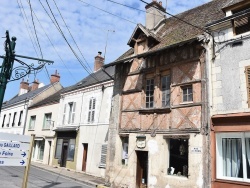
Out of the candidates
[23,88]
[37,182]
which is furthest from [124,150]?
[23,88]

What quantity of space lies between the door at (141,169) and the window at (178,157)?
138 cm

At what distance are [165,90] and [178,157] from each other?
2780mm

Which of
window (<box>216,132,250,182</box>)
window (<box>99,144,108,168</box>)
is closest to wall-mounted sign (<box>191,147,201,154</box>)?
window (<box>216,132,250,182</box>)

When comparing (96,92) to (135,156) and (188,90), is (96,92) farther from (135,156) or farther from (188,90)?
(188,90)

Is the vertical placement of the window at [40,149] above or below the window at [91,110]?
below

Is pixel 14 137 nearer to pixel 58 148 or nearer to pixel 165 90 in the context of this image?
pixel 165 90

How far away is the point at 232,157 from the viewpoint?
8211 mm

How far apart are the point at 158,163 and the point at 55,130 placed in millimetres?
11879

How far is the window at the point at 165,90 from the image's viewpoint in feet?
34.4

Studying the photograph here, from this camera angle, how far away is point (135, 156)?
11008 mm

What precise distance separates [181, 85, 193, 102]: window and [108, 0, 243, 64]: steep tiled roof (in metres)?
1.88

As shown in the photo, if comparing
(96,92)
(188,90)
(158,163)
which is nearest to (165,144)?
(158,163)

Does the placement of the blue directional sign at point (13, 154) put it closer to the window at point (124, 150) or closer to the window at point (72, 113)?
the window at point (124, 150)

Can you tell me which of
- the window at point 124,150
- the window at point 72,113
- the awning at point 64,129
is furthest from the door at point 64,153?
the window at point 124,150
